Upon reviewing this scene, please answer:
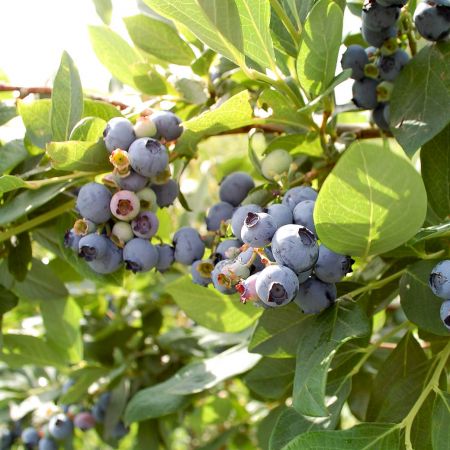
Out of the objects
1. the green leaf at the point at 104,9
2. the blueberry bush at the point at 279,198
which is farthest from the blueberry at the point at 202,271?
the green leaf at the point at 104,9

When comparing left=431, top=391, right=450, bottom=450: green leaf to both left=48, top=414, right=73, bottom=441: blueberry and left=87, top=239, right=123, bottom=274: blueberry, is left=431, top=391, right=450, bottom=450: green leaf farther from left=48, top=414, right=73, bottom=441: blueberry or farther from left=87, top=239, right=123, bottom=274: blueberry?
left=48, top=414, right=73, bottom=441: blueberry

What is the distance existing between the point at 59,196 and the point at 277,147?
0.51 m

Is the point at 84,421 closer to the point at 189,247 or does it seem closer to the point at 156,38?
the point at 189,247

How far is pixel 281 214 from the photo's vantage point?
0.92 metres

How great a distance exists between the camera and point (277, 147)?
1274 mm

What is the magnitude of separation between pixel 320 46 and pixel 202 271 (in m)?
0.48

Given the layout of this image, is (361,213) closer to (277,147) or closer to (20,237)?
(277,147)

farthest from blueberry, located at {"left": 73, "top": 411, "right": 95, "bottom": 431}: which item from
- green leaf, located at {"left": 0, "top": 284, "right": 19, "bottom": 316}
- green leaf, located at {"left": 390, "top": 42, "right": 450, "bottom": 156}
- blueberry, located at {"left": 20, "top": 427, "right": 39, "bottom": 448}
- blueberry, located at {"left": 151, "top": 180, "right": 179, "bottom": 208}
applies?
green leaf, located at {"left": 390, "top": 42, "right": 450, "bottom": 156}

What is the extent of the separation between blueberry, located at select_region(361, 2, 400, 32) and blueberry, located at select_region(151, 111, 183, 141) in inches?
17.0

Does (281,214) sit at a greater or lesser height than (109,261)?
greater

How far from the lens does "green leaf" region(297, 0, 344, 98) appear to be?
101 cm

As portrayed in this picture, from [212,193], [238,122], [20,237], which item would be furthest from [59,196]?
[212,193]

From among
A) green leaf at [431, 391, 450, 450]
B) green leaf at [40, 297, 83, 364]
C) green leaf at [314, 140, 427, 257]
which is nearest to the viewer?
green leaf at [314, 140, 427, 257]

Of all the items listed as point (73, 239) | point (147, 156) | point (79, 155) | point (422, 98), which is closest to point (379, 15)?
point (422, 98)
